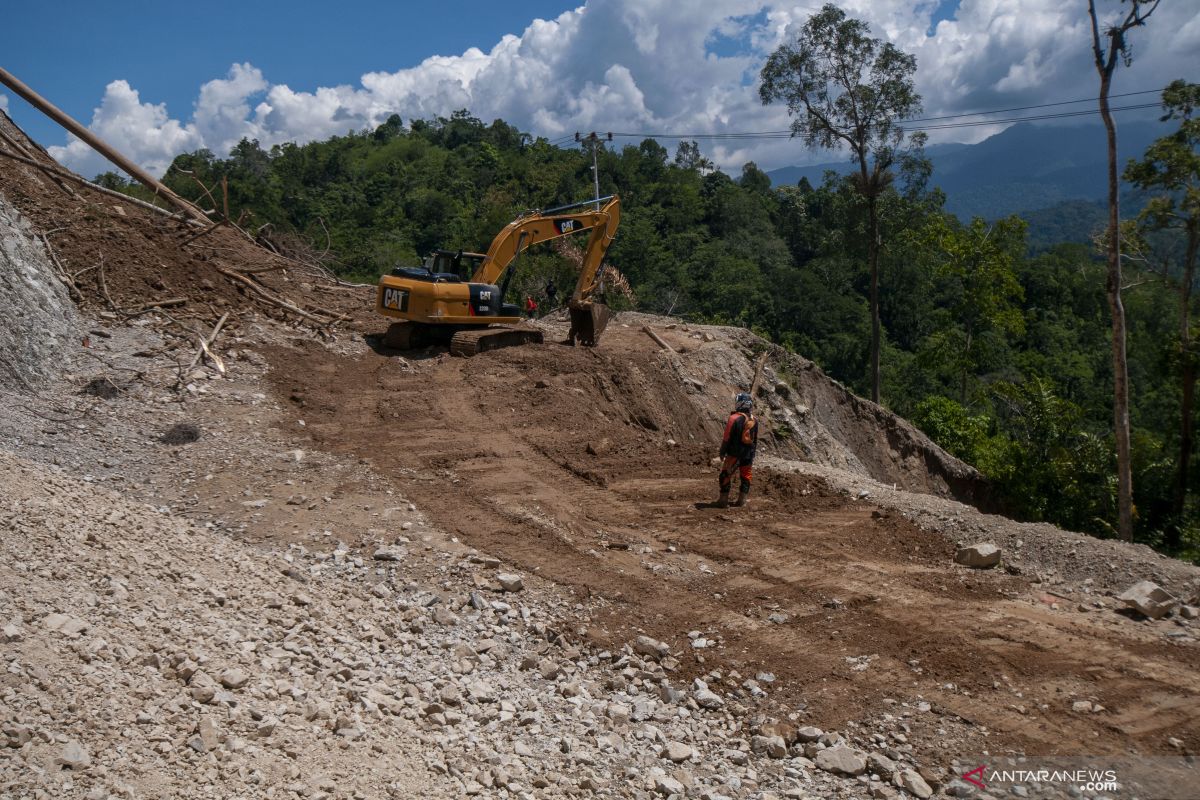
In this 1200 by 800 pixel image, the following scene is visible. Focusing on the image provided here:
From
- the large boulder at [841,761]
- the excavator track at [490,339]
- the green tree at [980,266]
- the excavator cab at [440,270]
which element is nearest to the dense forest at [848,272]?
the green tree at [980,266]

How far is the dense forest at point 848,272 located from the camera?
→ 20.4 metres

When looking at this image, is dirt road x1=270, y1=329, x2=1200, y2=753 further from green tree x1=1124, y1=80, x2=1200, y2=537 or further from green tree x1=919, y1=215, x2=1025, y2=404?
green tree x1=919, y1=215, x2=1025, y2=404

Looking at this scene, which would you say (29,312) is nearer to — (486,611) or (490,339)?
(490,339)

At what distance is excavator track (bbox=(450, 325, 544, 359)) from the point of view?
48.2 feet

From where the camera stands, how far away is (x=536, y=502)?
9375 millimetres

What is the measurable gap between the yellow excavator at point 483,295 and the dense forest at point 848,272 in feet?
19.0

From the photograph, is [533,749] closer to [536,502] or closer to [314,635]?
[314,635]

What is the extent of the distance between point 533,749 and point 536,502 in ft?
13.5

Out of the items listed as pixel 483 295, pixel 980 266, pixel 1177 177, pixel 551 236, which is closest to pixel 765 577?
pixel 483 295

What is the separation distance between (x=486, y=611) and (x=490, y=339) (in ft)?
28.2

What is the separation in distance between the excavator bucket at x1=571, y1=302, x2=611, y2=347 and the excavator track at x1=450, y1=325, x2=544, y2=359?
2.33 ft

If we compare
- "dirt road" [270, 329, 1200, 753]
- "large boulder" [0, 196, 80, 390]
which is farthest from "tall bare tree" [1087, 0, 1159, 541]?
"large boulder" [0, 196, 80, 390]

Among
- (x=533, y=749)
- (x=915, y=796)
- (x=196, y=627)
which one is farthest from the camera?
(x=196, y=627)

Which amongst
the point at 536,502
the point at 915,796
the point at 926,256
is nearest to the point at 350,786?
the point at 915,796
